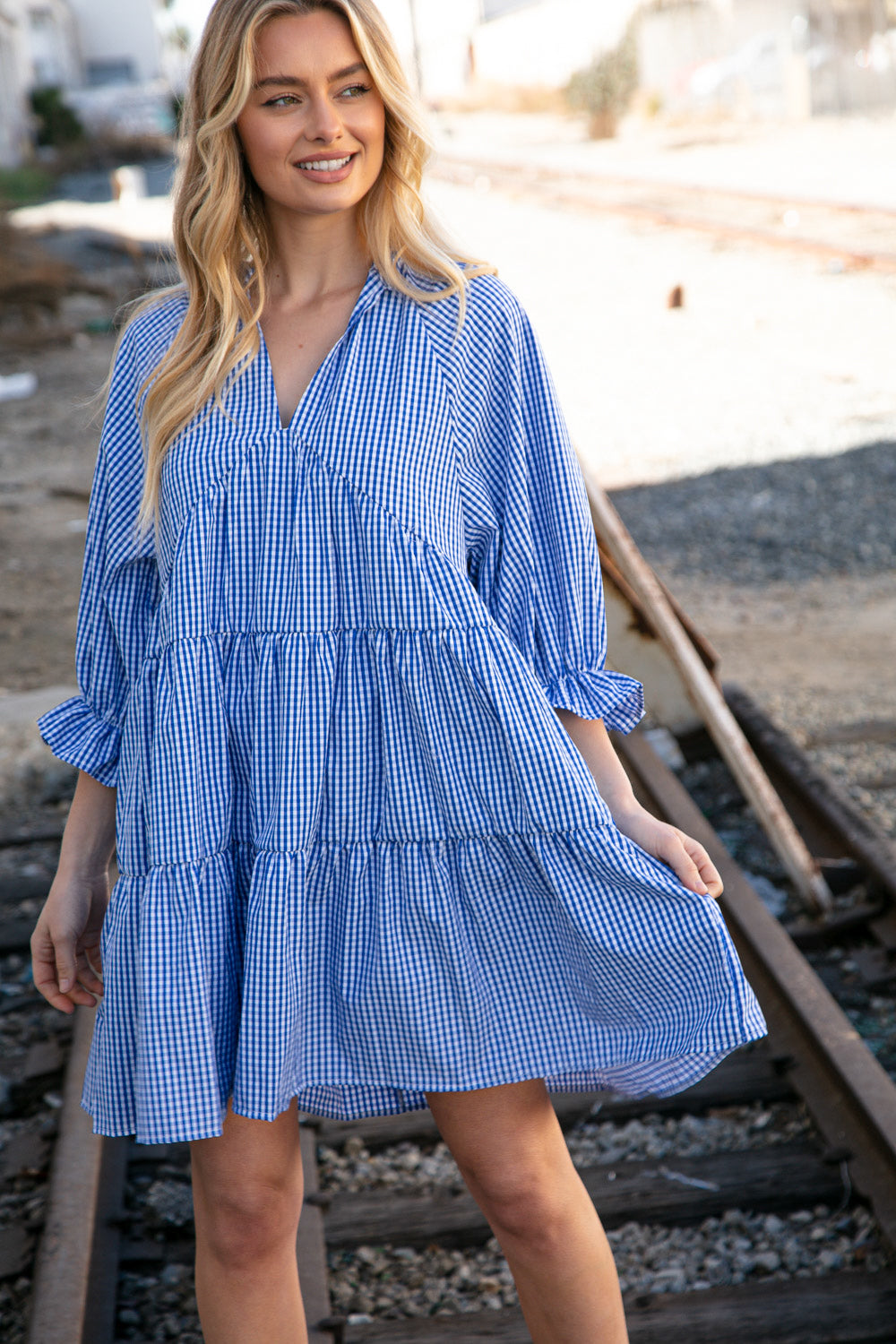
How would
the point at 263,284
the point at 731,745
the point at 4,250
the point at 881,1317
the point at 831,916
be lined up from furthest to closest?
the point at 4,250
the point at 731,745
the point at 831,916
the point at 881,1317
the point at 263,284

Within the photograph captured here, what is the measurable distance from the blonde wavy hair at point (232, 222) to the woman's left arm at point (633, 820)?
606mm

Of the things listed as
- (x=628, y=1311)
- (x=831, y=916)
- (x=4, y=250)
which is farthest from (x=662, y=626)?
(x=4, y=250)

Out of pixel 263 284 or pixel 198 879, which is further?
pixel 263 284

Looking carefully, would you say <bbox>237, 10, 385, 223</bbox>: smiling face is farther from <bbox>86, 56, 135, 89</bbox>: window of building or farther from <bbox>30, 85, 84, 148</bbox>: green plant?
<bbox>86, 56, 135, 89</bbox>: window of building

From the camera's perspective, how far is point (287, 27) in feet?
6.08

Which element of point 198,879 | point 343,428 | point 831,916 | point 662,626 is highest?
point 343,428

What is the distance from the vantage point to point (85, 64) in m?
77.8

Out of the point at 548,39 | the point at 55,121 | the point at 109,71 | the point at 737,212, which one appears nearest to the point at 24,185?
the point at 55,121

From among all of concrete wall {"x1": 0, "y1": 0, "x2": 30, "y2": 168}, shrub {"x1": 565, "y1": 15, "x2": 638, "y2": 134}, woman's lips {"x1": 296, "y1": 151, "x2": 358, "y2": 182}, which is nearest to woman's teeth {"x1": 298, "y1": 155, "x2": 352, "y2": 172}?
woman's lips {"x1": 296, "y1": 151, "x2": 358, "y2": 182}

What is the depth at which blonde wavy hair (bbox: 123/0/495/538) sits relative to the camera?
1.88m

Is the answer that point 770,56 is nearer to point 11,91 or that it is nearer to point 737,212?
point 737,212

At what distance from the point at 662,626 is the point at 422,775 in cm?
269

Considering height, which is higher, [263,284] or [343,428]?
[263,284]

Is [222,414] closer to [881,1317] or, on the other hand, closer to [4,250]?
[881,1317]
